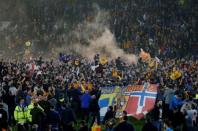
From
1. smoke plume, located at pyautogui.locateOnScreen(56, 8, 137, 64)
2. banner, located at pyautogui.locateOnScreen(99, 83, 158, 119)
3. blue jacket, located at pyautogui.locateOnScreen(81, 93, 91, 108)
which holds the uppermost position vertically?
banner, located at pyautogui.locateOnScreen(99, 83, 158, 119)

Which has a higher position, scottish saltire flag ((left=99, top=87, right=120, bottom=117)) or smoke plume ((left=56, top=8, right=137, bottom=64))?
scottish saltire flag ((left=99, top=87, right=120, bottom=117))

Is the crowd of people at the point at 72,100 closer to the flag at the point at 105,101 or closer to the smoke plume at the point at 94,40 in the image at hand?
the flag at the point at 105,101

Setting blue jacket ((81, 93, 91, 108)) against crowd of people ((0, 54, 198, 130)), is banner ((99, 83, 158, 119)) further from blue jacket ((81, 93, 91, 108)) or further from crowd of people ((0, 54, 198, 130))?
blue jacket ((81, 93, 91, 108))

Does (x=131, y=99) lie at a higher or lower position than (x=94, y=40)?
higher

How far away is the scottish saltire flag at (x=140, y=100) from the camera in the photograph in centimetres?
1831

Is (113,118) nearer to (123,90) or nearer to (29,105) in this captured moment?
(123,90)

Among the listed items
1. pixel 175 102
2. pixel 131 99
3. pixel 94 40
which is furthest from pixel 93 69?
pixel 94 40

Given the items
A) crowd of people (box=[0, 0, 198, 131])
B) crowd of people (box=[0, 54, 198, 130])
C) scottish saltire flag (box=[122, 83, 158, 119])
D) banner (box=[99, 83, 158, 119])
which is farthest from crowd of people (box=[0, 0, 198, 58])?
scottish saltire flag (box=[122, 83, 158, 119])

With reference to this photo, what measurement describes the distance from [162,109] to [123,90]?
74.4 inches

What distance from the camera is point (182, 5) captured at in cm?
4969

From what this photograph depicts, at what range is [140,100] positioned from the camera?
18.6m

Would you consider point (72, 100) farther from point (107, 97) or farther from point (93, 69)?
point (93, 69)

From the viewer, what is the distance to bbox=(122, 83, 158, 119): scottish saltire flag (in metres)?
18.3

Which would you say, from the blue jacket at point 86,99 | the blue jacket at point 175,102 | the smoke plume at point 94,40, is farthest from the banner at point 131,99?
the smoke plume at point 94,40
